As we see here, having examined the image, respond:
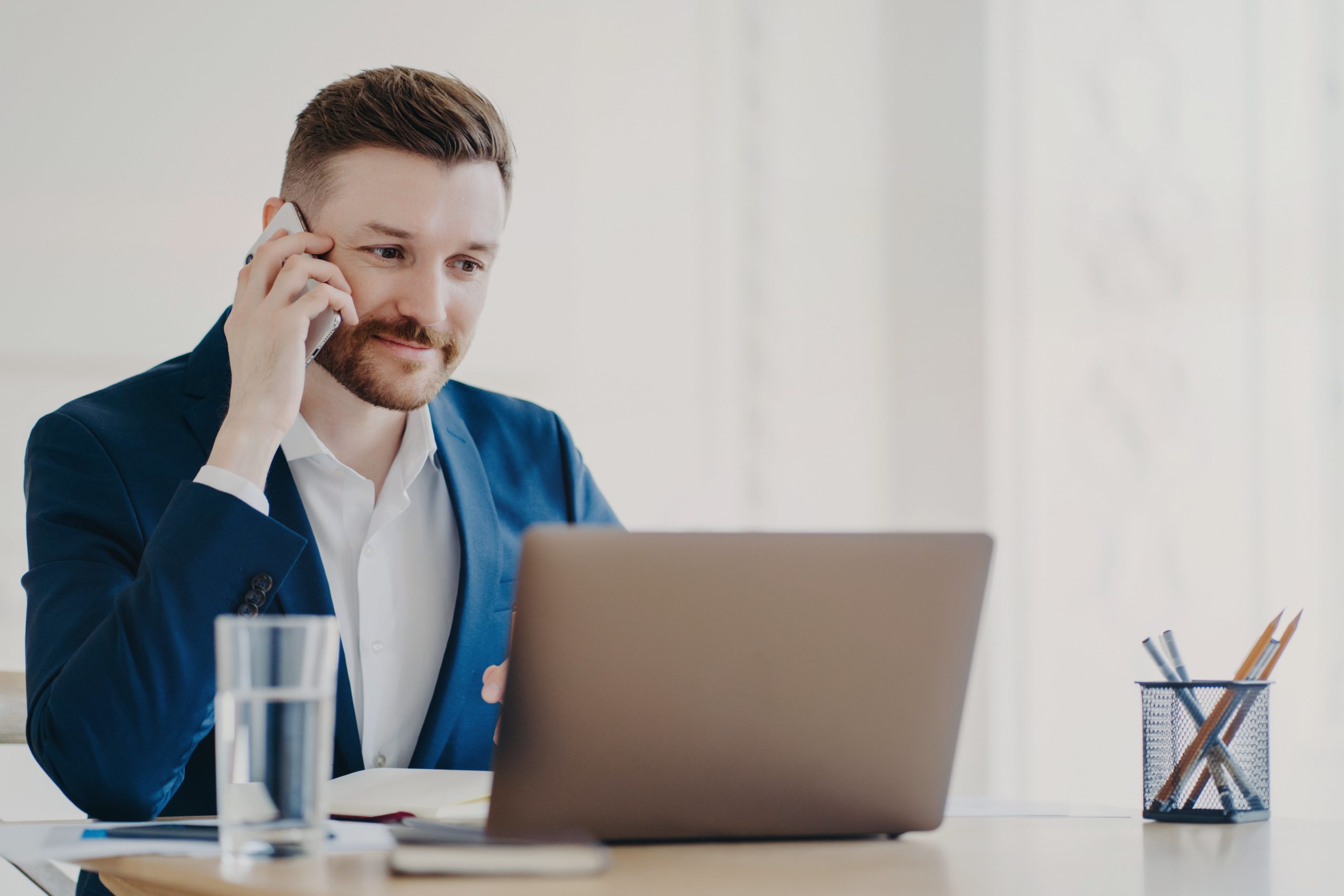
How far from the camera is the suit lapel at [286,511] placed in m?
1.29

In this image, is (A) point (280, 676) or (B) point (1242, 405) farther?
(B) point (1242, 405)

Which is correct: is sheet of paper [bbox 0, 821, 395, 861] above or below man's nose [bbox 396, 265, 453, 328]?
below

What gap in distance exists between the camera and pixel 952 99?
112 inches

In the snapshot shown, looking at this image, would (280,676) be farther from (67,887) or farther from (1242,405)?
(1242,405)

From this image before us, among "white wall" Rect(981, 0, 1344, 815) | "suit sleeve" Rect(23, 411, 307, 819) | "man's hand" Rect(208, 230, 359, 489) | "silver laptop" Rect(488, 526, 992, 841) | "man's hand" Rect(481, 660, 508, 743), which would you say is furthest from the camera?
"white wall" Rect(981, 0, 1344, 815)

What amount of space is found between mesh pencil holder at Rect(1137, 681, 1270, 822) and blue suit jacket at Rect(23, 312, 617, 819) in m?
0.72

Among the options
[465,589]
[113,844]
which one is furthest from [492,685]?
[113,844]

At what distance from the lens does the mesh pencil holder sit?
101 centimetres

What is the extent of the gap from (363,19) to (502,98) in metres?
0.29

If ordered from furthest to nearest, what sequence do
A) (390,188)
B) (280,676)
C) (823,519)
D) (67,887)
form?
1. (823,519)
2. (390,188)
3. (67,887)
4. (280,676)

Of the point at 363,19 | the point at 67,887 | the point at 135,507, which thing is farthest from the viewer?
the point at 363,19

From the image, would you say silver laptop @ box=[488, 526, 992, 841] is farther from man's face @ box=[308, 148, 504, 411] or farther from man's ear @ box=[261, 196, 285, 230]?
man's ear @ box=[261, 196, 285, 230]

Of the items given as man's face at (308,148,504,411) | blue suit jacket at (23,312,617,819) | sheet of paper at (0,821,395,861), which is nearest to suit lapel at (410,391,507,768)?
blue suit jacket at (23,312,617,819)

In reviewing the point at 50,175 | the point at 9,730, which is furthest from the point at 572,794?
the point at 50,175
